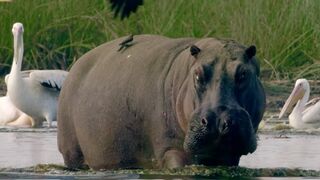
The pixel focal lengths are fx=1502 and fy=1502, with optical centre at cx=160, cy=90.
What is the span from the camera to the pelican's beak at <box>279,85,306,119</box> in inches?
699

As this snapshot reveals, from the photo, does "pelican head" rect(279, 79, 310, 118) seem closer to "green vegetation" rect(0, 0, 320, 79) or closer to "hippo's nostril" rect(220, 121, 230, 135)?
"green vegetation" rect(0, 0, 320, 79)

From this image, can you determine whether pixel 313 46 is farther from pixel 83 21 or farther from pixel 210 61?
pixel 210 61

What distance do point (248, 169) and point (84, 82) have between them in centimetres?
157

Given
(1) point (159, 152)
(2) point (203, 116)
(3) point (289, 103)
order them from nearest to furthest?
(2) point (203, 116)
(1) point (159, 152)
(3) point (289, 103)

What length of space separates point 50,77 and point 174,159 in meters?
7.92

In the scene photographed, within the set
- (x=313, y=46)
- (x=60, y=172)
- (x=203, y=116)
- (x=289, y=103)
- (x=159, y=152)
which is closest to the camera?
(x=203, y=116)

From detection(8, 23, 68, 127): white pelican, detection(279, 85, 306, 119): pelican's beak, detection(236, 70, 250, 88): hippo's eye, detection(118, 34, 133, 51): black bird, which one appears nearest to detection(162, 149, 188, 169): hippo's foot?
detection(236, 70, 250, 88): hippo's eye

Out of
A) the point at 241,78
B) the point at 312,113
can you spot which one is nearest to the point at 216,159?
the point at 241,78

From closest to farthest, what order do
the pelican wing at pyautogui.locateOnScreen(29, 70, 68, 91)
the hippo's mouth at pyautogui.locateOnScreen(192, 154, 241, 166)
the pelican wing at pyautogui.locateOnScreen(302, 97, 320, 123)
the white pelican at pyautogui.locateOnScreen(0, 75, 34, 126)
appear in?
the hippo's mouth at pyautogui.locateOnScreen(192, 154, 241, 166) < the pelican wing at pyautogui.locateOnScreen(302, 97, 320, 123) < the pelican wing at pyautogui.locateOnScreen(29, 70, 68, 91) < the white pelican at pyautogui.locateOnScreen(0, 75, 34, 126)

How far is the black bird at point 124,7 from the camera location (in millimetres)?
11211

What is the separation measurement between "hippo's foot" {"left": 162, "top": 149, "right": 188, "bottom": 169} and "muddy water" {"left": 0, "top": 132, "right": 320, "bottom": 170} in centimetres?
134

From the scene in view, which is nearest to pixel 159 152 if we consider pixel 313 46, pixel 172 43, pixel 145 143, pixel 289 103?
pixel 145 143

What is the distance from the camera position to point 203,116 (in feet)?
30.9

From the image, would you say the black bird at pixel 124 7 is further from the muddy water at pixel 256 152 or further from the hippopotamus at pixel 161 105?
the muddy water at pixel 256 152
